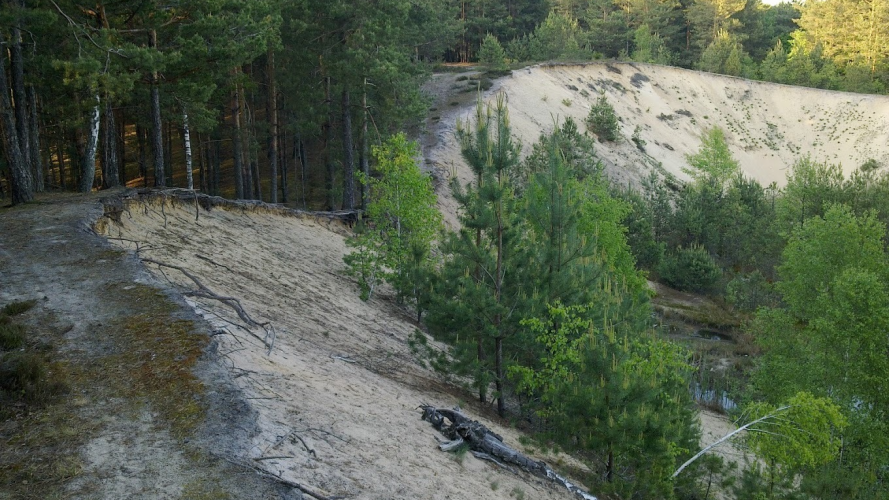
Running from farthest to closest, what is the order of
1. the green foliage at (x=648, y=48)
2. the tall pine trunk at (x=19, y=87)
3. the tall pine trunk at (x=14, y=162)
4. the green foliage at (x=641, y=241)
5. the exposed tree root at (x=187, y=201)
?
1. the green foliage at (x=648, y=48)
2. the green foliage at (x=641, y=241)
3. the tall pine trunk at (x=19, y=87)
4. the tall pine trunk at (x=14, y=162)
5. the exposed tree root at (x=187, y=201)

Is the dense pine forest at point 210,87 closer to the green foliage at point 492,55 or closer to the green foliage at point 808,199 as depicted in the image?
the green foliage at point 492,55

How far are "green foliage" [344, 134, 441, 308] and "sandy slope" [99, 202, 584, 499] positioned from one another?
85 centimetres

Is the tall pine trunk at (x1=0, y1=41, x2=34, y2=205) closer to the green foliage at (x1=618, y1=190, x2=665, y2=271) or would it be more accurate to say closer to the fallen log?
the fallen log

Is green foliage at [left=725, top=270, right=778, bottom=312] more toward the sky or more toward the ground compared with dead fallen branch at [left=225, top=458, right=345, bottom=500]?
more toward the ground

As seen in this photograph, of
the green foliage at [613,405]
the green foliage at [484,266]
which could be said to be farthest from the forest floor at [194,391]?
the green foliage at [484,266]

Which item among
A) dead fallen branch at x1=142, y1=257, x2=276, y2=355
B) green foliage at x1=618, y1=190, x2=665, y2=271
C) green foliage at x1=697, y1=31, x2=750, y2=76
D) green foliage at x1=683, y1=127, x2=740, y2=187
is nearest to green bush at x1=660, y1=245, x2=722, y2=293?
green foliage at x1=618, y1=190, x2=665, y2=271

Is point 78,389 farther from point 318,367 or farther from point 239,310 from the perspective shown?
point 318,367

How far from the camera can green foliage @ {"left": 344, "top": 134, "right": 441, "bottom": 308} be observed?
2056 cm

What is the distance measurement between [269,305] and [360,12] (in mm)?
17070

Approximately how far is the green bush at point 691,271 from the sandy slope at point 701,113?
1496 cm

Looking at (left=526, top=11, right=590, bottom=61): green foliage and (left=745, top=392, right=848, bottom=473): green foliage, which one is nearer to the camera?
(left=745, top=392, right=848, bottom=473): green foliage

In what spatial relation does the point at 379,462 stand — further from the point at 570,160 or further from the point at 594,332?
the point at 570,160

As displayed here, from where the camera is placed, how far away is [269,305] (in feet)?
49.5

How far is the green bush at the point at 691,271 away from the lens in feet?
142
